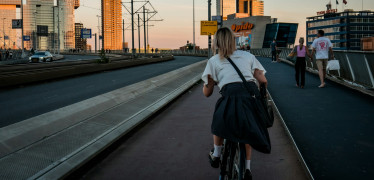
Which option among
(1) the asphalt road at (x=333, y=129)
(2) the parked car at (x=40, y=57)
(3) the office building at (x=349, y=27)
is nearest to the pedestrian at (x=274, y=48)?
(1) the asphalt road at (x=333, y=129)

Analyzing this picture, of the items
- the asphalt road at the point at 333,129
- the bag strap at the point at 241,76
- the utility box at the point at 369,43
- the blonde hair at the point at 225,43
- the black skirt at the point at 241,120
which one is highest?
the utility box at the point at 369,43

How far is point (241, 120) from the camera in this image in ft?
10.8

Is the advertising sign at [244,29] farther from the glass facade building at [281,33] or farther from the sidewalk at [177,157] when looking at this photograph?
the sidewalk at [177,157]

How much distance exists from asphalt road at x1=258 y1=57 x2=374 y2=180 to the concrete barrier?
9.86 feet

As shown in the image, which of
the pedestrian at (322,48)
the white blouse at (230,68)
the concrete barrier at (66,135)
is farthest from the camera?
the pedestrian at (322,48)

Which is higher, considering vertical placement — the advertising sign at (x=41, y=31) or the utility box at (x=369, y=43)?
the advertising sign at (x=41, y=31)

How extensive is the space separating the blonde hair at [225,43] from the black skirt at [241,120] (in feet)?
1.15

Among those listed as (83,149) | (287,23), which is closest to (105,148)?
(83,149)

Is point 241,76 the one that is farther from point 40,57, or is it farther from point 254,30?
point 254,30

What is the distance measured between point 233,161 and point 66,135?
3397 millimetres

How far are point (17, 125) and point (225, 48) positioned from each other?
154 inches

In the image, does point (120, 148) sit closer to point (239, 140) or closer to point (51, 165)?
point (51, 165)

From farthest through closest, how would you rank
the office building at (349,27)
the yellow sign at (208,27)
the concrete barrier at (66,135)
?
1. the office building at (349,27)
2. the yellow sign at (208,27)
3. the concrete barrier at (66,135)

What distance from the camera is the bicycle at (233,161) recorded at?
3.35 m
